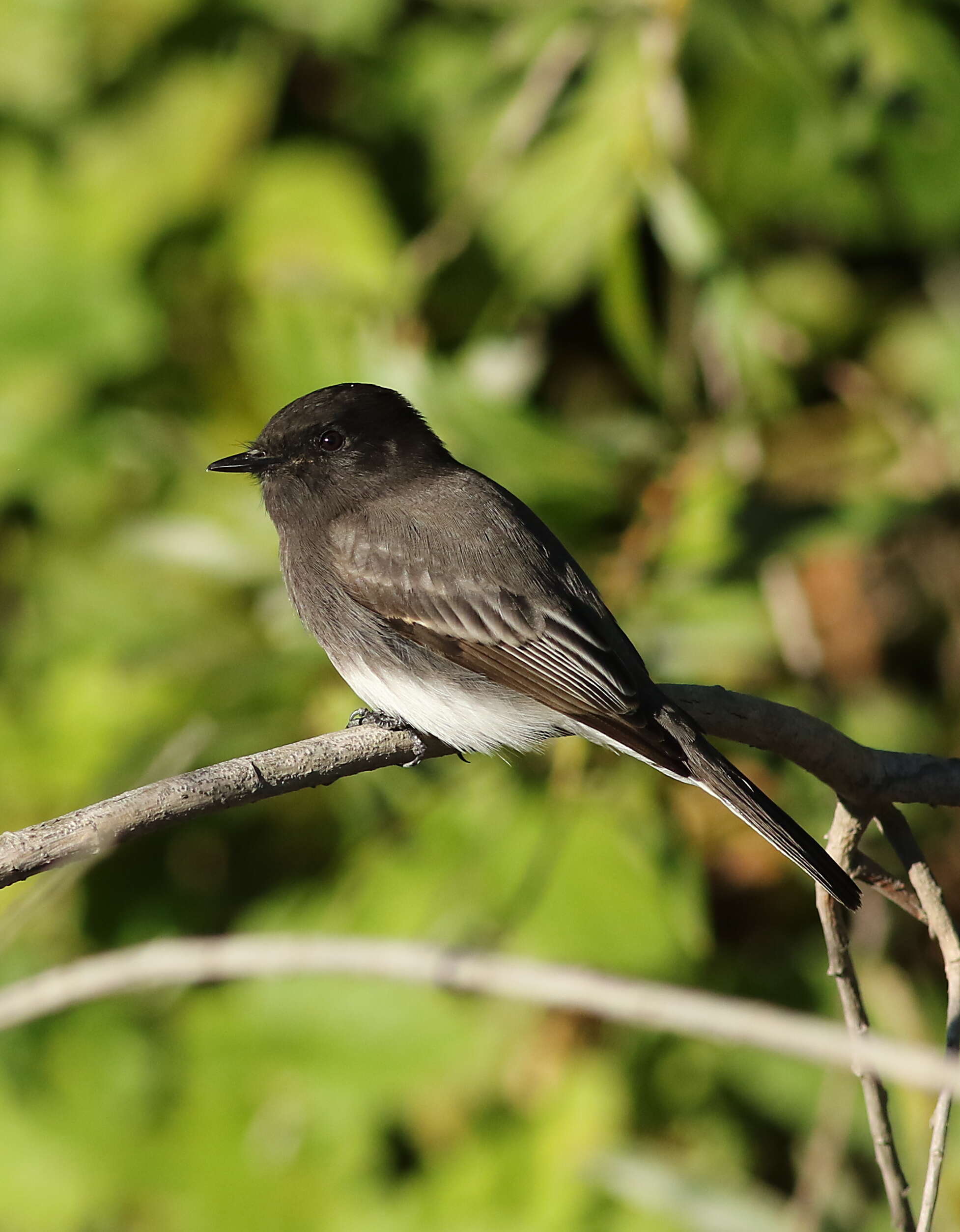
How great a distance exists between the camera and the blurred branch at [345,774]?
1.62m

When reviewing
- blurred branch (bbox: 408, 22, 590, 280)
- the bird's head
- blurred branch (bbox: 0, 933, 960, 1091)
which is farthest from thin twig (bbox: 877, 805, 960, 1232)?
blurred branch (bbox: 408, 22, 590, 280)

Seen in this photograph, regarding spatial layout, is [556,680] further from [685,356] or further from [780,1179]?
Result: [780,1179]

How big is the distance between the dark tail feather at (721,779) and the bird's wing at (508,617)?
21mm

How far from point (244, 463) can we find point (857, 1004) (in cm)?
192

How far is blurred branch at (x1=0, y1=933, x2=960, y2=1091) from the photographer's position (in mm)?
1151

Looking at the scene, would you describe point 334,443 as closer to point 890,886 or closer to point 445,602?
point 445,602

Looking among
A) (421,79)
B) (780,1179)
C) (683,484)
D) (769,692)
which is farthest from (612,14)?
(780,1179)

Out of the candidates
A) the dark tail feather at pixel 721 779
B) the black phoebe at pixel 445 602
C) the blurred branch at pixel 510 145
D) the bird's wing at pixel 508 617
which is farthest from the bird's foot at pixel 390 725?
the blurred branch at pixel 510 145

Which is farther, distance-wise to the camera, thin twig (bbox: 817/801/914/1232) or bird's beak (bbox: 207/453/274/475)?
bird's beak (bbox: 207/453/274/475)

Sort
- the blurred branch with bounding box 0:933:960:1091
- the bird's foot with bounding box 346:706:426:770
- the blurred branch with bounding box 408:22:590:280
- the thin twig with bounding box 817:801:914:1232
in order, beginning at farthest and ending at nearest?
the blurred branch with bounding box 408:22:590:280 → the bird's foot with bounding box 346:706:426:770 → the thin twig with bounding box 817:801:914:1232 → the blurred branch with bounding box 0:933:960:1091

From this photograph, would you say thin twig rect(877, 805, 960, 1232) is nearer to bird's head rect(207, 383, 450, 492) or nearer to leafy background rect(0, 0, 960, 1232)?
leafy background rect(0, 0, 960, 1232)

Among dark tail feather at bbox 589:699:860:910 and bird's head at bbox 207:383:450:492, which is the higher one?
bird's head at bbox 207:383:450:492

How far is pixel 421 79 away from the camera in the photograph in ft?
13.0

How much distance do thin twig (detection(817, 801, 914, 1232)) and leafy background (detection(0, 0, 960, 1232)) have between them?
1.02m
